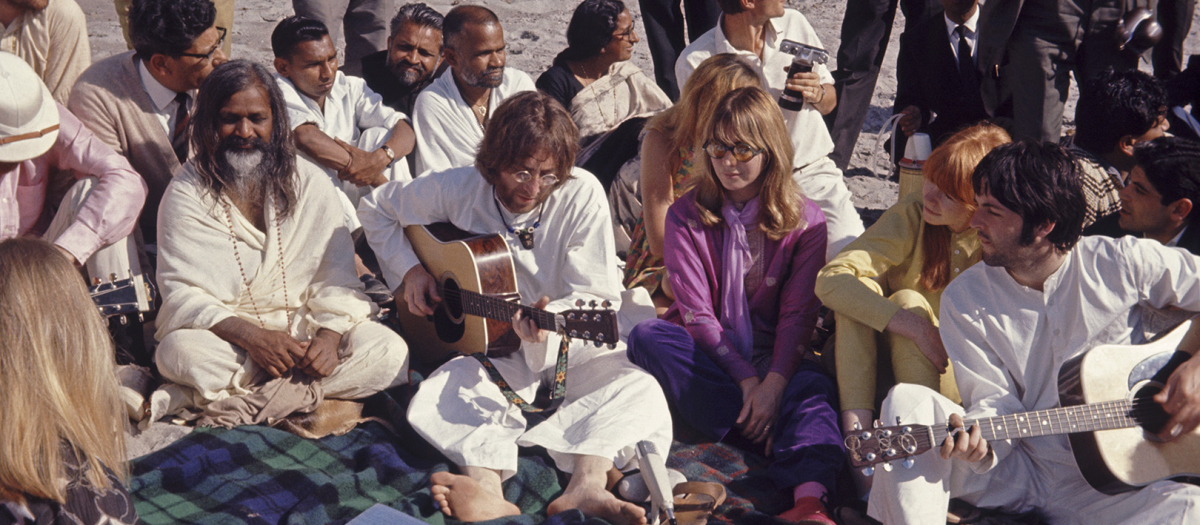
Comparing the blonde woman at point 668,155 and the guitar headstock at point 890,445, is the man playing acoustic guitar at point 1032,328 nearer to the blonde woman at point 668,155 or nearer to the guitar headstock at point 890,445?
the guitar headstock at point 890,445

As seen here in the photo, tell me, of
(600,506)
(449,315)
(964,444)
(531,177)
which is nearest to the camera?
(964,444)

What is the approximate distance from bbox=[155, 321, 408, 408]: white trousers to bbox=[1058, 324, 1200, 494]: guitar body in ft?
8.44

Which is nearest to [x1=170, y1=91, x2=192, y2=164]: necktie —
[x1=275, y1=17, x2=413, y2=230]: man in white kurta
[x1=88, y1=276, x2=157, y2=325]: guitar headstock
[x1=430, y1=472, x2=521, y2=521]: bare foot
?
[x1=275, y1=17, x2=413, y2=230]: man in white kurta

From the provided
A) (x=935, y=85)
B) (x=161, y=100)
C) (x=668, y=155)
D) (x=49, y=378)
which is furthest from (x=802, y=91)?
(x=49, y=378)

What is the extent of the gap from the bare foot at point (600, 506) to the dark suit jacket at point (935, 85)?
335cm

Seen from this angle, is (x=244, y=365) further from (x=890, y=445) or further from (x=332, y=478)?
(x=890, y=445)

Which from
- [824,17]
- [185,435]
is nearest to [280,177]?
[185,435]

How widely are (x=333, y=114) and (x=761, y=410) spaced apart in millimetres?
2933

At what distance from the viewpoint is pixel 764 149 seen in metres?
4.46

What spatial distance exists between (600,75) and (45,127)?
3.12 meters

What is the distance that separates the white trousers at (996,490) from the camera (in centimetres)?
339

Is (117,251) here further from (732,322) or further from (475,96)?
(732,322)

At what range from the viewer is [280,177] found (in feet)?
15.3

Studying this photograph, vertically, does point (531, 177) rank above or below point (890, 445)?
above
